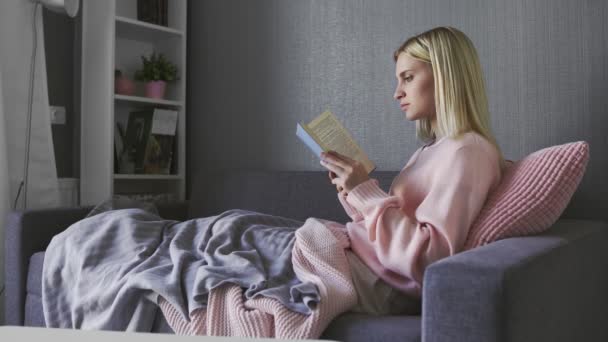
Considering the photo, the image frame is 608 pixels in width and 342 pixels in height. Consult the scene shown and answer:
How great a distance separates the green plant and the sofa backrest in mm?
618

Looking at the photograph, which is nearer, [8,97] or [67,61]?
[8,97]

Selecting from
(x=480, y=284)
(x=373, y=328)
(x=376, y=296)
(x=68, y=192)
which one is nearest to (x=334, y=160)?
(x=376, y=296)

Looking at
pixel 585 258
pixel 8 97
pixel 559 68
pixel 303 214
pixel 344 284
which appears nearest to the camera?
pixel 344 284

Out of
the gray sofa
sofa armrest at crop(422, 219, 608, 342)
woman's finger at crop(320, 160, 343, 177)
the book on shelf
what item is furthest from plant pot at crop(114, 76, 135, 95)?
sofa armrest at crop(422, 219, 608, 342)

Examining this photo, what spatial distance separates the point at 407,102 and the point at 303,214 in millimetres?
793

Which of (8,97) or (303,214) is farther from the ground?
(8,97)

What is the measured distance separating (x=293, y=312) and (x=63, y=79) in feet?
7.08

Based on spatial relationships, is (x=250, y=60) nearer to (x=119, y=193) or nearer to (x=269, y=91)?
(x=269, y=91)

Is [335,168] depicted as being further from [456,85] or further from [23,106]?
[23,106]

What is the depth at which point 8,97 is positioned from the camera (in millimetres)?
2715

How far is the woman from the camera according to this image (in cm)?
146

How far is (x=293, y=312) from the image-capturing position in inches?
55.1

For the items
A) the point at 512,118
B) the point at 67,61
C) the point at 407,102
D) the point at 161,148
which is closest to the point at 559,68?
the point at 512,118

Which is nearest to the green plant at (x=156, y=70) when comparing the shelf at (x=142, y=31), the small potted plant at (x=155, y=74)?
the small potted plant at (x=155, y=74)
